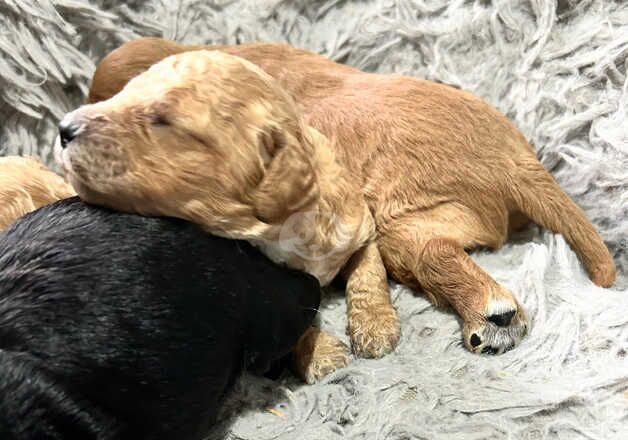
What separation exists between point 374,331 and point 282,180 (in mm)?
311

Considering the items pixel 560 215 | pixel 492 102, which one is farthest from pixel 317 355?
pixel 492 102

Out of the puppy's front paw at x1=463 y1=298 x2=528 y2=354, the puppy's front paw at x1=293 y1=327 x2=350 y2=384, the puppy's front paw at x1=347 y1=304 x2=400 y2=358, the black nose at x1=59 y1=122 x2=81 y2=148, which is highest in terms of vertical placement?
the black nose at x1=59 y1=122 x2=81 y2=148

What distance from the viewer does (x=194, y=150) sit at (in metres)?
0.87

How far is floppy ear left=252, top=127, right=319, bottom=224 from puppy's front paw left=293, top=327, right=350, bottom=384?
9.4 inches

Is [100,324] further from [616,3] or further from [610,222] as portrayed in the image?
[616,3]

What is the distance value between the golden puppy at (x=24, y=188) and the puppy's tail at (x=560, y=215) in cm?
80

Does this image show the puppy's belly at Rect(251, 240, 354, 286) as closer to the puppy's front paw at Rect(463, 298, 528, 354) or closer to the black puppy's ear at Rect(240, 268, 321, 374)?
the black puppy's ear at Rect(240, 268, 321, 374)

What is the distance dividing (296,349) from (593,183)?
0.65 m

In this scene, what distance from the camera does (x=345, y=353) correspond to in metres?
1.07

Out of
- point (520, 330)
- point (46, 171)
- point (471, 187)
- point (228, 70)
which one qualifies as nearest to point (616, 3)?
point (471, 187)

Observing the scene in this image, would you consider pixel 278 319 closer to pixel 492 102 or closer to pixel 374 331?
pixel 374 331

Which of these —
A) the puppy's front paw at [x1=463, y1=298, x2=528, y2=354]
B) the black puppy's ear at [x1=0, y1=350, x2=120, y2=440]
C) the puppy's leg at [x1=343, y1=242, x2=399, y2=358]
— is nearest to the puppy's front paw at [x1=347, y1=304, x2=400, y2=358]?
the puppy's leg at [x1=343, y1=242, x2=399, y2=358]

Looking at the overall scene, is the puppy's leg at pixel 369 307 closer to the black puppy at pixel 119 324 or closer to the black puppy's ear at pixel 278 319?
the black puppy's ear at pixel 278 319

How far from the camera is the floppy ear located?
3.00ft
